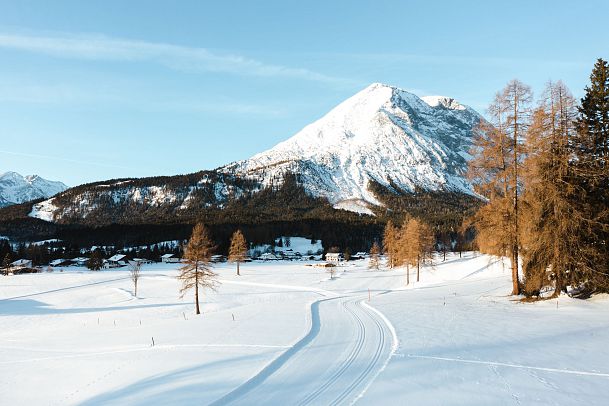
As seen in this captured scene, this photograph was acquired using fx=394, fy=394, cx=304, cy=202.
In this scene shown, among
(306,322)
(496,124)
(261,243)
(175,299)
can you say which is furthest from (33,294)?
(261,243)

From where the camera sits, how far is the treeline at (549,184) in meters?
22.7

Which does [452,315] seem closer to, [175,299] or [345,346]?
[345,346]

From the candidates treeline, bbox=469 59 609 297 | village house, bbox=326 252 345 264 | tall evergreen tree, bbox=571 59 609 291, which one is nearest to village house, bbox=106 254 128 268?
village house, bbox=326 252 345 264

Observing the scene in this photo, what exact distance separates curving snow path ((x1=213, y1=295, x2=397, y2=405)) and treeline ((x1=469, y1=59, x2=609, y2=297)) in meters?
10.5

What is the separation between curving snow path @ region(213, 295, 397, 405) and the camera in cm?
1070

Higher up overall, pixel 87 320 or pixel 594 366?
pixel 594 366

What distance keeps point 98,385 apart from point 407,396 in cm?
1165

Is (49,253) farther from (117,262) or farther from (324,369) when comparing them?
(324,369)

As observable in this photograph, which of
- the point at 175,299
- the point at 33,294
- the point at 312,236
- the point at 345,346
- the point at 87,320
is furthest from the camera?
the point at 312,236

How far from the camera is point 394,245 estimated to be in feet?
269

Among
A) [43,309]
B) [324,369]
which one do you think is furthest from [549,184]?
[43,309]

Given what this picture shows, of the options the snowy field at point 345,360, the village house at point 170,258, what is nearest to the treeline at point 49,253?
the village house at point 170,258

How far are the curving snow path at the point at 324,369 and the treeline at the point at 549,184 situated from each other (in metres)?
10.5

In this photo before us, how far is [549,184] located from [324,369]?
59.5 feet
